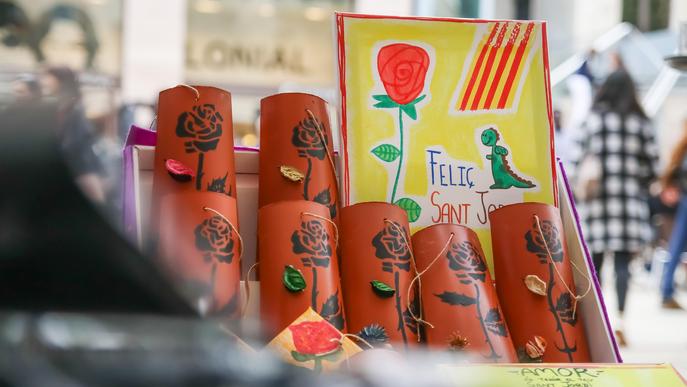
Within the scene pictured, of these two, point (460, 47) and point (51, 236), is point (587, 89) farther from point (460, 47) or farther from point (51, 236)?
point (51, 236)

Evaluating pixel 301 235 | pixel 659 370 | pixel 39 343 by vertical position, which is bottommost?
pixel 659 370

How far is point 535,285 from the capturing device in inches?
45.7

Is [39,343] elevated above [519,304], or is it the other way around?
[39,343]

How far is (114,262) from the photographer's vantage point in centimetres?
29

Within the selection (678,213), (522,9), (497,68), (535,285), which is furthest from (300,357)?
(522,9)

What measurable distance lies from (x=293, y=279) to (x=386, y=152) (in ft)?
1.11

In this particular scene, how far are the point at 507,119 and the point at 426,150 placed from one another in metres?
0.16

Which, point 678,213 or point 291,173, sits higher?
point 291,173

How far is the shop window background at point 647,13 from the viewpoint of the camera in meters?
8.79

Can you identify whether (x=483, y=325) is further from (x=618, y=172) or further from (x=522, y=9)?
(x=522, y=9)

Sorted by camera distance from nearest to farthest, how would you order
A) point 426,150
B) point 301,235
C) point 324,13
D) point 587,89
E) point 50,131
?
1. point 50,131
2. point 301,235
3. point 426,150
4. point 587,89
5. point 324,13

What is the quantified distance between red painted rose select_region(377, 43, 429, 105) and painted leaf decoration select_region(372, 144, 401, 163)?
8cm

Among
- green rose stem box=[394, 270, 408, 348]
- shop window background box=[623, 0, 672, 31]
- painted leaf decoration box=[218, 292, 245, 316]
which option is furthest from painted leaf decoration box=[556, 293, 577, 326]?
shop window background box=[623, 0, 672, 31]

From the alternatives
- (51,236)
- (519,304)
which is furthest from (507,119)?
(51,236)
